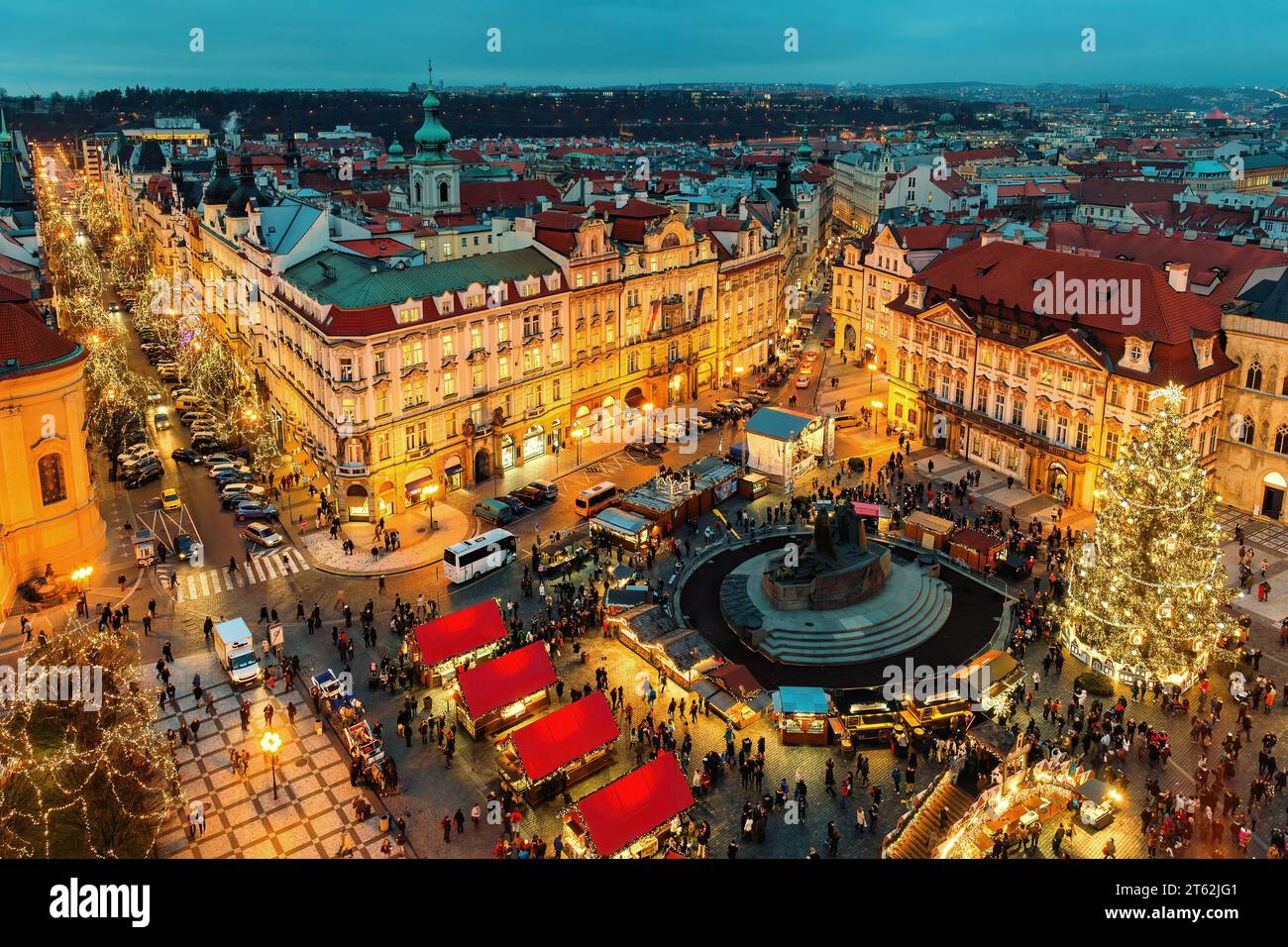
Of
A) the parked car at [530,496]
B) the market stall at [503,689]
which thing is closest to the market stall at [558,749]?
the market stall at [503,689]

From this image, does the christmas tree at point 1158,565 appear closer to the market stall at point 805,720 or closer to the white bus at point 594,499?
the market stall at point 805,720

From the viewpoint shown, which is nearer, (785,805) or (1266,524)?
(785,805)

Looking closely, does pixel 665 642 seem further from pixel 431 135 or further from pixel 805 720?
pixel 431 135

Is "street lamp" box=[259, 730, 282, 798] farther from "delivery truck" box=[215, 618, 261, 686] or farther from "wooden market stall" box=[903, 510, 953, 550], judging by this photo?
"wooden market stall" box=[903, 510, 953, 550]

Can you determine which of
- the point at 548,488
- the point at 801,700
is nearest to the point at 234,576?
the point at 548,488

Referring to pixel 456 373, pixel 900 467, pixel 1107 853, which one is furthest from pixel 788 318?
pixel 1107 853
